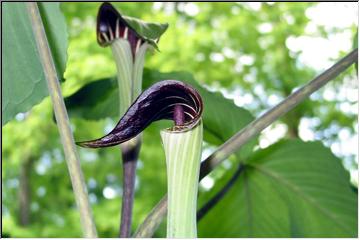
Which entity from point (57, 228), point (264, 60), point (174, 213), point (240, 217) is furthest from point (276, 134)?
point (174, 213)

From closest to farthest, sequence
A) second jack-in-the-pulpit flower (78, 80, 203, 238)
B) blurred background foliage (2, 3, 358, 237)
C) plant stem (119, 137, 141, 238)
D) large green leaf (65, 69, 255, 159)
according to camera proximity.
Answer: second jack-in-the-pulpit flower (78, 80, 203, 238), plant stem (119, 137, 141, 238), large green leaf (65, 69, 255, 159), blurred background foliage (2, 3, 358, 237)

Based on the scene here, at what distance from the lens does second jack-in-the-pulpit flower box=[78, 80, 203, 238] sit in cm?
32

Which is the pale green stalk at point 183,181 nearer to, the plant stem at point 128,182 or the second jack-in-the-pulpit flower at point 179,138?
the second jack-in-the-pulpit flower at point 179,138

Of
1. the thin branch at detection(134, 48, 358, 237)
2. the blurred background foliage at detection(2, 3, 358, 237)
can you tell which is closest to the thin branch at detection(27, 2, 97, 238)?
the thin branch at detection(134, 48, 358, 237)

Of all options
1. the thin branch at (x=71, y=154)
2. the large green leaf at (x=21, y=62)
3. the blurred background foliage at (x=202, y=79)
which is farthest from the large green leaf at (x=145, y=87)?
the blurred background foliage at (x=202, y=79)

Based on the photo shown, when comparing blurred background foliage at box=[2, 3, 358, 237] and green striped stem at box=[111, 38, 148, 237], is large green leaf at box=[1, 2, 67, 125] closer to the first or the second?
green striped stem at box=[111, 38, 148, 237]

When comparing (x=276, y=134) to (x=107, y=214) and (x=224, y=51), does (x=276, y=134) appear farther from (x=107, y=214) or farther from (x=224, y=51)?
(x=107, y=214)

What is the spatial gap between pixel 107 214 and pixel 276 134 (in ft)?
4.53

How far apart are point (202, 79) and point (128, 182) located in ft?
11.5

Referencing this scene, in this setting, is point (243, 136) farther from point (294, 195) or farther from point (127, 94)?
point (294, 195)

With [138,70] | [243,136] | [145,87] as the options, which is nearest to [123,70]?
[138,70]

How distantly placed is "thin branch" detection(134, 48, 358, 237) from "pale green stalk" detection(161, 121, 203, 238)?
6cm

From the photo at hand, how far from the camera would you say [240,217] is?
2.75ft

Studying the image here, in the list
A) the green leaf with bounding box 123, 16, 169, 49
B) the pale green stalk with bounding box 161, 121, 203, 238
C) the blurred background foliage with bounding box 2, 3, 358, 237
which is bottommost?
the pale green stalk with bounding box 161, 121, 203, 238
